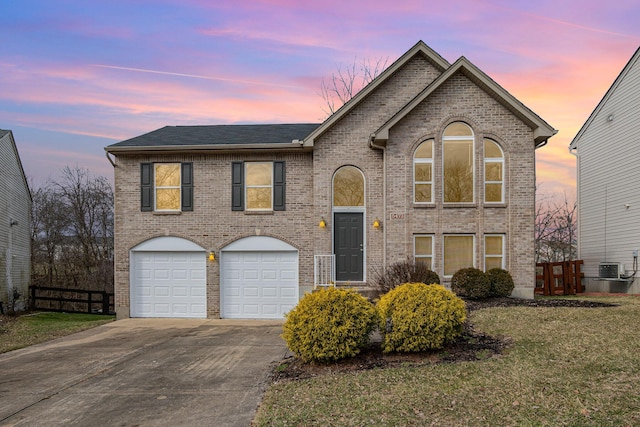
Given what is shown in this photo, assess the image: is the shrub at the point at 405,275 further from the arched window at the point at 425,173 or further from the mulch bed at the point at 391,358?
the mulch bed at the point at 391,358

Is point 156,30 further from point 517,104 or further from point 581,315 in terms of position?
point 581,315

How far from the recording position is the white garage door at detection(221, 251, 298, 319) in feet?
53.3

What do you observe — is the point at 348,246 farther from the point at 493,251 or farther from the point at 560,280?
the point at 560,280

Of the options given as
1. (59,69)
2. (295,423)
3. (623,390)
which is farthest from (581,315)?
(59,69)

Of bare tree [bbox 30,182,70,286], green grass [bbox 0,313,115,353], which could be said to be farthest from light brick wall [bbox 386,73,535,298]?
bare tree [bbox 30,182,70,286]

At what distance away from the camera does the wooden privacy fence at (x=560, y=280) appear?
Answer: 18.6 metres

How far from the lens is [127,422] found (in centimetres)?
606

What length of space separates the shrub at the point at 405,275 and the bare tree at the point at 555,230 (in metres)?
23.7

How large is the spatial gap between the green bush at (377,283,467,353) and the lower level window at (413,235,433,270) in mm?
6560

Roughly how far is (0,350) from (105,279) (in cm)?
2126

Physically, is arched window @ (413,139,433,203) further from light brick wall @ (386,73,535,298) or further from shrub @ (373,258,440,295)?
shrub @ (373,258,440,295)

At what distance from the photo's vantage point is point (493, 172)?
50.1 ft

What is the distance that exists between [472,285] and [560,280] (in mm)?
7717

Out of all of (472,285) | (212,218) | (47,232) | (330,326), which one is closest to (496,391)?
(330,326)
